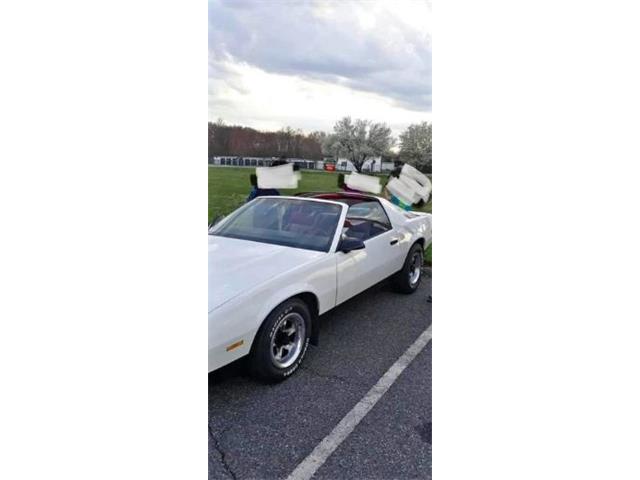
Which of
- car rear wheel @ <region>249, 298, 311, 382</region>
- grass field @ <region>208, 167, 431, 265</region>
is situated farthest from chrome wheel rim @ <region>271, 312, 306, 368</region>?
grass field @ <region>208, 167, 431, 265</region>

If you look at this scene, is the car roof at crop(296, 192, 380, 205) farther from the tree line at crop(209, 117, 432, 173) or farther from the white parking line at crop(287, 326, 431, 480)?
the white parking line at crop(287, 326, 431, 480)

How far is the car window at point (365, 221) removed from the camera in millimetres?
2503

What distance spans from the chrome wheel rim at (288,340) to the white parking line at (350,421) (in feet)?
1.42

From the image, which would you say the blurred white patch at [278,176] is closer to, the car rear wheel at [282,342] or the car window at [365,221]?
the car window at [365,221]

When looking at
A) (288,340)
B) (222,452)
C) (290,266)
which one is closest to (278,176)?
(290,266)

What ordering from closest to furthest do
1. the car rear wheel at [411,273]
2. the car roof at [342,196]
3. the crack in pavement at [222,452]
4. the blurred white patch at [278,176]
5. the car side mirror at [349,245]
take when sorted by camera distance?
1. the crack in pavement at [222,452]
2. the blurred white patch at [278,176]
3. the car side mirror at [349,245]
4. the car roof at [342,196]
5. the car rear wheel at [411,273]

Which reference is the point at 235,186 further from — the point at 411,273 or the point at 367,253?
the point at 411,273

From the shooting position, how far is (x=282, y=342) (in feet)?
6.18

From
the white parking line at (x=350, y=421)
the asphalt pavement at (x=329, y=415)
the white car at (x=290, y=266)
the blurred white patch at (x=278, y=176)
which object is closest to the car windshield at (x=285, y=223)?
the white car at (x=290, y=266)

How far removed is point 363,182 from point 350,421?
58.1 inches
